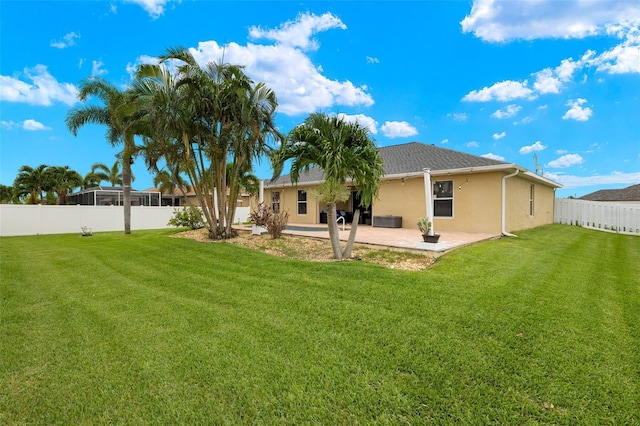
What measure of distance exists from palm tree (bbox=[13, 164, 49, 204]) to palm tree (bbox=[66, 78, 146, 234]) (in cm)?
1624

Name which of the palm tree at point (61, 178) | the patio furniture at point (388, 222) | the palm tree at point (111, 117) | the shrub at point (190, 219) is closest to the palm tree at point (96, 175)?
the palm tree at point (61, 178)

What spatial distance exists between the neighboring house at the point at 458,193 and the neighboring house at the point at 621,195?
20705mm

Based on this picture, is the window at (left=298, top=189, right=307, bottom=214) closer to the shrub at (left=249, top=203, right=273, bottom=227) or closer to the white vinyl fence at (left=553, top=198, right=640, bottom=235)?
the shrub at (left=249, top=203, right=273, bottom=227)

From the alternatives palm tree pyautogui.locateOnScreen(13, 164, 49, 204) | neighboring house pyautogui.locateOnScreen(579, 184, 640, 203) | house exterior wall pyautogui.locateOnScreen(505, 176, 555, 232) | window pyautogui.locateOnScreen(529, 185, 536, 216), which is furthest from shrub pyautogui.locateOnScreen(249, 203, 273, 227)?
neighboring house pyautogui.locateOnScreen(579, 184, 640, 203)

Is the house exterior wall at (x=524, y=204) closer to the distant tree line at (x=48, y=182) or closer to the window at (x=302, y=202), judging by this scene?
the window at (x=302, y=202)

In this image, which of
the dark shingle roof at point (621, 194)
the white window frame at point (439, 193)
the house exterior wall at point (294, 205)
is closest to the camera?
the white window frame at point (439, 193)

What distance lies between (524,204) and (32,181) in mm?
36094

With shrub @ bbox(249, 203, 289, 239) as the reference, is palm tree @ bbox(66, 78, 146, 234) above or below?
above

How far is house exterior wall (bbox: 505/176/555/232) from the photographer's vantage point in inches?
470

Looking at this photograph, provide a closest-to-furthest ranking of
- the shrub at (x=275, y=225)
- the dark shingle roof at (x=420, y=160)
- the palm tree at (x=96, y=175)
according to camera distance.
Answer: the shrub at (x=275, y=225) → the dark shingle roof at (x=420, y=160) → the palm tree at (x=96, y=175)

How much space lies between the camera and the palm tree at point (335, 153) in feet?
22.1

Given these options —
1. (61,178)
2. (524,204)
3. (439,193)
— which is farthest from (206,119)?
(61,178)

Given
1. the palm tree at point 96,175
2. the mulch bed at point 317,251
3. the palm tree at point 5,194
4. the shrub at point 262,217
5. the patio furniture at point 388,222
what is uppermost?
the palm tree at point 96,175

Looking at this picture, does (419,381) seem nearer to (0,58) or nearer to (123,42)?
(123,42)
